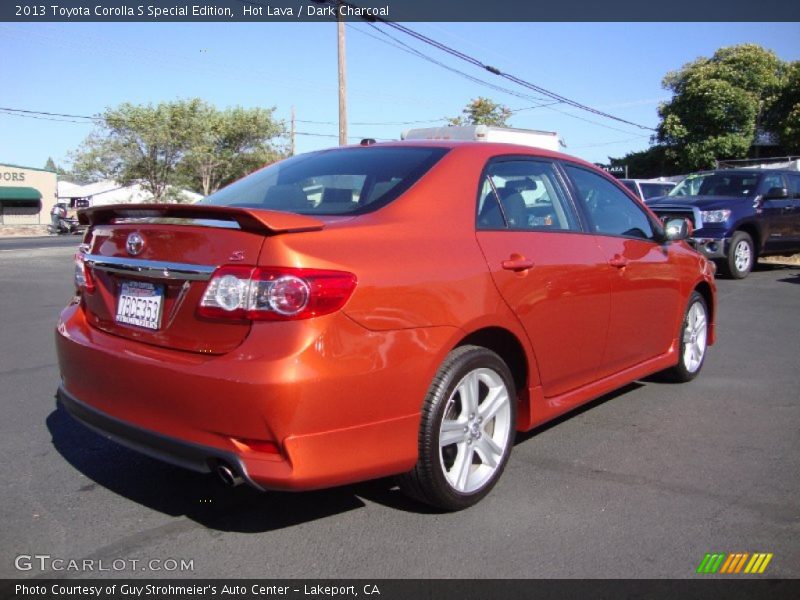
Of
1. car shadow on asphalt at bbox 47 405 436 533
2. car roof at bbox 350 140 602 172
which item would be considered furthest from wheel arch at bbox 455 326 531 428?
car roof at bbox 350 140 602 172

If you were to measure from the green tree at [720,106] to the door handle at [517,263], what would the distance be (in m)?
33.0

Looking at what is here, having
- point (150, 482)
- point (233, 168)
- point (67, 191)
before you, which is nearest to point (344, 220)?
point (150, 482)

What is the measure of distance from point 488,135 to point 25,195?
50127 mm

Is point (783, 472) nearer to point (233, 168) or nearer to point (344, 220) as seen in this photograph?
point (344, 220)

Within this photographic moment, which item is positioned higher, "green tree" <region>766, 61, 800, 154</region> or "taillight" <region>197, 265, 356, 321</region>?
"green tree" <region>766, 61, 800, 154</region>

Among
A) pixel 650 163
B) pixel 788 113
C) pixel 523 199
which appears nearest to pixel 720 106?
pixel 788 113

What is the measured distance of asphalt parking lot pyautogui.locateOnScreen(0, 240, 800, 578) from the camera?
2.84 m

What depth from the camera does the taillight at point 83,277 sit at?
3385mm

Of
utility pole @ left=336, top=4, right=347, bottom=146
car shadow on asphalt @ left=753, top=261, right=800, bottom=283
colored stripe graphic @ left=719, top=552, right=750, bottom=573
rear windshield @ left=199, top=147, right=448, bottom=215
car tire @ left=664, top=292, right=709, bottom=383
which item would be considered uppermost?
utility pole @ left=336, top=4, right=347, bottom=146

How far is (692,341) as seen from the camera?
547 centimetres

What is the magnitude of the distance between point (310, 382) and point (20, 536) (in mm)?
1496

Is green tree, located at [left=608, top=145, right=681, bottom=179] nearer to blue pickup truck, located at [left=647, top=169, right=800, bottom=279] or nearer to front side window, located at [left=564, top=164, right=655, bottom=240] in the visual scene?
blue pickup truck, located at [left=647, top=169, right=800, bottom=279]

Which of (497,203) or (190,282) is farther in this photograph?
(497,203)
